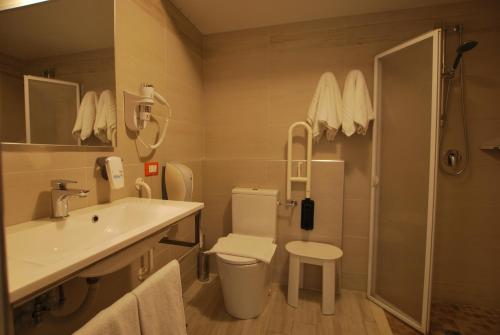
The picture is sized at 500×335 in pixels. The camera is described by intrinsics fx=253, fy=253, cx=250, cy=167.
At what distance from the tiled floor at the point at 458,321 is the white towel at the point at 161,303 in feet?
4.69

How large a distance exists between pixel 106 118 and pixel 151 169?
441mm

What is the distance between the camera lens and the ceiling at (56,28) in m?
0.93

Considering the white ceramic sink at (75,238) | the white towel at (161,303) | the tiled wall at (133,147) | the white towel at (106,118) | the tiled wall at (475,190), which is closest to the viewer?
the white ceramic sink at (75,238)

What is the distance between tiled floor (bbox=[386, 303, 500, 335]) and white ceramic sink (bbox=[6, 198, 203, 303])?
1581mm

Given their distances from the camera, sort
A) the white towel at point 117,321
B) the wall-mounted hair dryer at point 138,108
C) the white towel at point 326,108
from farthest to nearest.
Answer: the white towel at point 326,108
the wall-mounted hair dryer at point 138,108
the white towel at point 117,321

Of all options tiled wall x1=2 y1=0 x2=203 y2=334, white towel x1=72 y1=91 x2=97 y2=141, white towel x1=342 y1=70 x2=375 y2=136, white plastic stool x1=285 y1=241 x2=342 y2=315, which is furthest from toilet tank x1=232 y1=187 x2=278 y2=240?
white towel x1=72 y1=91 x2=97 y2=141

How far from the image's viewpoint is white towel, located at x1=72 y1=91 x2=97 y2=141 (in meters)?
1.15

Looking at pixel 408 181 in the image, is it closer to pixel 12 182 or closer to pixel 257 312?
pixel 257 312

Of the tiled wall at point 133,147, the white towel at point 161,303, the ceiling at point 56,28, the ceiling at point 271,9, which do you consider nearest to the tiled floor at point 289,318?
the tiled wall at point 133,147

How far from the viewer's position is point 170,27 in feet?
5.89

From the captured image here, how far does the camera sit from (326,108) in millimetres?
1915

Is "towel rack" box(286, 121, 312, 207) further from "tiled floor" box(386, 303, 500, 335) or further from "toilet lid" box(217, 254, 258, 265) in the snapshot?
"tiled floor" box(386, 303, 500, 335)

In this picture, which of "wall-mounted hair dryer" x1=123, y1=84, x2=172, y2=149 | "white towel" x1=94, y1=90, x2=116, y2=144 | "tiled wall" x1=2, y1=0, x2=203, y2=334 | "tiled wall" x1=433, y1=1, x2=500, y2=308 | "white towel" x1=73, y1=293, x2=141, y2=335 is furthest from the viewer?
"tiled wall" x1=433, y1=1, x2=500, y2=308

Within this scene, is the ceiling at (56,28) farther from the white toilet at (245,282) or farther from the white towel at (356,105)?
the white towel at (356,105)
